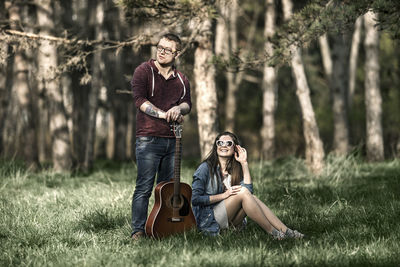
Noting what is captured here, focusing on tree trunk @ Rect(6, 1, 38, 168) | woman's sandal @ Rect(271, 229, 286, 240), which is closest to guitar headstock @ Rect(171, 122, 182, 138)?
woman's sandal @ Rect(271, 229, 286, 240)

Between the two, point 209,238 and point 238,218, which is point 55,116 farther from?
point 209,238

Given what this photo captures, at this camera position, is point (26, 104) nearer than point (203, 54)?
No

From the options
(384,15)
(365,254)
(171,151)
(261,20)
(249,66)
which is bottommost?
(365,254)

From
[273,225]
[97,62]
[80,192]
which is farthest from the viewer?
[97,62]

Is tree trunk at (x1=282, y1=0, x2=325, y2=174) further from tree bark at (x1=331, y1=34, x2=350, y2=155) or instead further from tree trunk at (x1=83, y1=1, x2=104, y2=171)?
tree trunk at (x1=83, y1=1, x2=104, y2=171)

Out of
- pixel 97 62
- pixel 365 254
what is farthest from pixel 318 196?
pixel 97 62

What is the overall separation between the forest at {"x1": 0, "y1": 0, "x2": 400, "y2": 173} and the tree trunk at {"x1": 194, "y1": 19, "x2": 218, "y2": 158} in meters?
0.02

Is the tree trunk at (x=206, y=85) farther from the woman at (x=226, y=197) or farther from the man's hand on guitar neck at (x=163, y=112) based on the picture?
the man's hand on guitar neck at (x=163, y=112)

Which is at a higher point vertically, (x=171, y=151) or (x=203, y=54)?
(x=203, y=54)

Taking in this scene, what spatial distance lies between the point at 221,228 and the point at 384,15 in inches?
146

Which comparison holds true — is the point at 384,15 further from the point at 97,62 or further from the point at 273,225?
the point at 97,62

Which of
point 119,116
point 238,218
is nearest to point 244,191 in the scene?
point 238,218

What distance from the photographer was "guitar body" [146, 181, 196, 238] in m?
5.16

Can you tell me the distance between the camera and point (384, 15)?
23.6 ft
